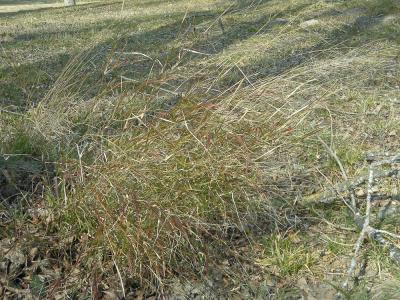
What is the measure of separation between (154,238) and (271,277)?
2.03 feet

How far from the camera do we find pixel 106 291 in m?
2.29

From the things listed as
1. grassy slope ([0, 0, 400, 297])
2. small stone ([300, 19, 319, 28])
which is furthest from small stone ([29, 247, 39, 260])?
small stone ([300, 19, 319, 28])

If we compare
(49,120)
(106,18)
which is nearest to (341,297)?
(49,120)

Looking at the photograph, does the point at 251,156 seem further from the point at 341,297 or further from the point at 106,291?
the point at 106,291

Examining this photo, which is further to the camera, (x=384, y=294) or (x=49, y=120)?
(x=49, y=120)

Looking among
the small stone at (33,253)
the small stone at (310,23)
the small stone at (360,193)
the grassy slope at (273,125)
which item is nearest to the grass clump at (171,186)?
the grassy slope at (273,125)

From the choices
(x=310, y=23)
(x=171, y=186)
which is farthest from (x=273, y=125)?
Result: (x=310, y=23)

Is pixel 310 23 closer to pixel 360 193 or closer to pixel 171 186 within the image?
pixel 360 193

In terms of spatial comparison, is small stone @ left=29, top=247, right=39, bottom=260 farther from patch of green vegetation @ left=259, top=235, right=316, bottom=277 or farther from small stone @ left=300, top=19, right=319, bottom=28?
small stone @ left=300, top=19, right=319, bottom=28

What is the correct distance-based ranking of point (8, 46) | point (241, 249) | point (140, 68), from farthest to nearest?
1. point (8, 46)
2. point (140, 68)
3. point (241, 249)

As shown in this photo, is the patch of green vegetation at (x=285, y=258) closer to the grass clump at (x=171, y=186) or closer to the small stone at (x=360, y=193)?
the grass clump at (x=171, y=186)

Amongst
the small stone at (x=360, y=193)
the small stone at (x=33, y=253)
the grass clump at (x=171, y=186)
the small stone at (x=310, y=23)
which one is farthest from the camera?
the small stone at (x=310, y=23)

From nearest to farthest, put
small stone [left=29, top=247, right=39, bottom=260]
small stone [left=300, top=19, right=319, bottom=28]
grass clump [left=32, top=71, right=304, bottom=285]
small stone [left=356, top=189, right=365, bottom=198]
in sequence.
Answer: grass clump [left=32, top=71, right=304, bottom=285] < small stone [left=29, top=247, right=39, bottom=260] < small stone [left=356, top=189, right=365, bottom=198] < small stone [left=300, top=19, right=319, bottom=28]

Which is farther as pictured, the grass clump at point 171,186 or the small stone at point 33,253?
the small stone at point 33,253
